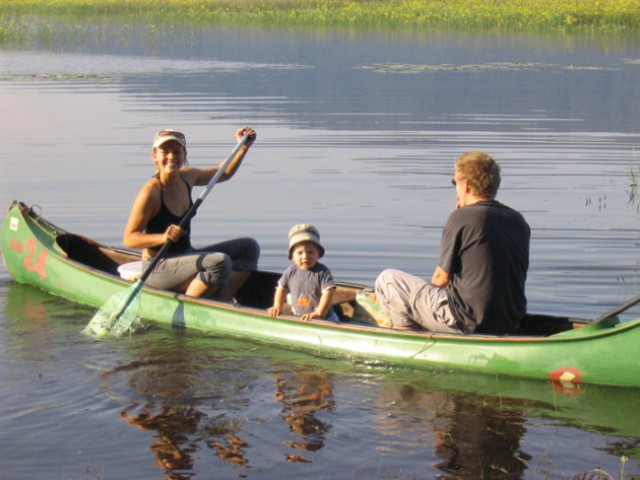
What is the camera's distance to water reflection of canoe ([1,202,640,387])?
7.00 meters

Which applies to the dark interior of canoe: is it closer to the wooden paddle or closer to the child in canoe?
the child in canoe

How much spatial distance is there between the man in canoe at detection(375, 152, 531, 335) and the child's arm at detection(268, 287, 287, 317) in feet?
3.55

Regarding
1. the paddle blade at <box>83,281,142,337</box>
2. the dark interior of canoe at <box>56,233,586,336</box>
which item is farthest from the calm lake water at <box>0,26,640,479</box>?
the dark interior of canoe at <box>56,233,586,336</box>

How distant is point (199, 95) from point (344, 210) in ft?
40.2

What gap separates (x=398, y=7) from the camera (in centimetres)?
4372

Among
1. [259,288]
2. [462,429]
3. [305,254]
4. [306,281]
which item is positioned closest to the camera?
[462,429]

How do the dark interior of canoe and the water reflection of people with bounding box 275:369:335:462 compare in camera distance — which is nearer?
the water reflection of people with bounding box 275:369:335:462

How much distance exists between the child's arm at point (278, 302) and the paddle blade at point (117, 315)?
1214mm

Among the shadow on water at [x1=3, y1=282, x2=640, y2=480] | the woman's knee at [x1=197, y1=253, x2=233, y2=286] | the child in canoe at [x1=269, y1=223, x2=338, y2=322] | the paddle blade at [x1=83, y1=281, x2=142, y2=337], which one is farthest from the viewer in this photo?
the woman's knee at [x1=197, y1=253, x2=233, y2=286]

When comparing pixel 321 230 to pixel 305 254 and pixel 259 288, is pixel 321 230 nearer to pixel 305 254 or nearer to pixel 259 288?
pixel 259 288

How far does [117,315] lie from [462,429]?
128 inches

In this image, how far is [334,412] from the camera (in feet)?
22.2

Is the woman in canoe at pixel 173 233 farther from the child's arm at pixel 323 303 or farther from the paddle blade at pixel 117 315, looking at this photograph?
the child's arm at pixel 323 303

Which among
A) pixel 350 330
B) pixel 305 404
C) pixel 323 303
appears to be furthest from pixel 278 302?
pixel 305 404
